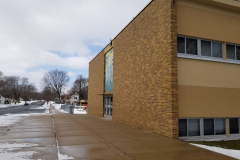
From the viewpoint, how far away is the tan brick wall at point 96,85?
68.2 feet

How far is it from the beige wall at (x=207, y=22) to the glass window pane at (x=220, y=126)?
409 cm

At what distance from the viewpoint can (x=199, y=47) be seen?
971 centimetres

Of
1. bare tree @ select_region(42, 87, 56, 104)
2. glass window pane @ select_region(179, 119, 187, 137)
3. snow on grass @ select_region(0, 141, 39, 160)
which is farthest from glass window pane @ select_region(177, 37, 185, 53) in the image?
bare tree @ select_region(42, 87, 56, 104)

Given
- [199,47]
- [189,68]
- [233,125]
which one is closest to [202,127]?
[233,125]

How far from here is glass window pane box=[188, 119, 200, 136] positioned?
9.16 meters

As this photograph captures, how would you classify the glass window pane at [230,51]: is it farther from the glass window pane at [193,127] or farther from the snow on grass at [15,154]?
the snow on grass at [15,154]

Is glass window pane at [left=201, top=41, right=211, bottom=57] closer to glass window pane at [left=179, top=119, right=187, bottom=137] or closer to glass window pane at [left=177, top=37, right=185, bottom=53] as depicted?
glass window pane at [left=177, top=37, right=185, bottom=53]

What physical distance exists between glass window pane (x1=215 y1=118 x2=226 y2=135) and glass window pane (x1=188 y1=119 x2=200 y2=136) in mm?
1134

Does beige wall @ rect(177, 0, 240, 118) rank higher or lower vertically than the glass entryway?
higher

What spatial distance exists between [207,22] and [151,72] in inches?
147

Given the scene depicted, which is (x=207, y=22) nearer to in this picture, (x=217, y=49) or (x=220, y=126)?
(x=217, y=49)

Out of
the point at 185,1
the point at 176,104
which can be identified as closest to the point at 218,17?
the point at 185,1

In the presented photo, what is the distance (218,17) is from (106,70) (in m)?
11.5

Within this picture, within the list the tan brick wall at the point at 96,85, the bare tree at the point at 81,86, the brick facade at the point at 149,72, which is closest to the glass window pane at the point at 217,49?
the brick facade at the point at 149,72
